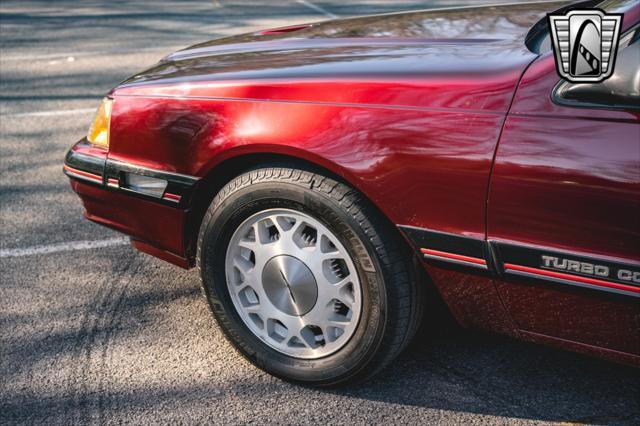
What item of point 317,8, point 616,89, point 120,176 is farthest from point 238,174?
point 317,8

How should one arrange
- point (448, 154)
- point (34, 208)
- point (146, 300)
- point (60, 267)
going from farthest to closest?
point (34, 208)
point (60, 267)
point (146, 300)
point (448, 154)

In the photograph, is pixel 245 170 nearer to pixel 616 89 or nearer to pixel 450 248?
pixel 450 248

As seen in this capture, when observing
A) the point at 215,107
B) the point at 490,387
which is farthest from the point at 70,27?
the point at 490,387

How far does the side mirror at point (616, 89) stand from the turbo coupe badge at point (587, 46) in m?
0.02

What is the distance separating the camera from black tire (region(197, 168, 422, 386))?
2.40 metres

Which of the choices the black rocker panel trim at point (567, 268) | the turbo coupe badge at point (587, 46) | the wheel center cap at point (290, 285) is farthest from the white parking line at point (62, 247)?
the turbo coupe badge at point (587, 46)

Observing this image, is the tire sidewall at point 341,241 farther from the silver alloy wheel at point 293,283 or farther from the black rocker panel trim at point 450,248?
the black rocker panel trim at point 450,248

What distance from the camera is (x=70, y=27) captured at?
9867mm

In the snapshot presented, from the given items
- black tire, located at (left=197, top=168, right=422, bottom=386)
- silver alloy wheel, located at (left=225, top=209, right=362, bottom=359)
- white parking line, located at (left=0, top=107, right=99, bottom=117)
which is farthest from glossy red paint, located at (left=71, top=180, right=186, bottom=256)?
white parking line, located at (left=0, top=107, right=99, bottom=117)

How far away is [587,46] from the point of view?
2080 mm

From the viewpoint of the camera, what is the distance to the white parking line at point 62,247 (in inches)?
147

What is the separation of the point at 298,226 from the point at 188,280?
1028mm

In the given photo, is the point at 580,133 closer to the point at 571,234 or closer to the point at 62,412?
the point at 571,234

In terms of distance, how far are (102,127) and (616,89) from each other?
1.90 metres
